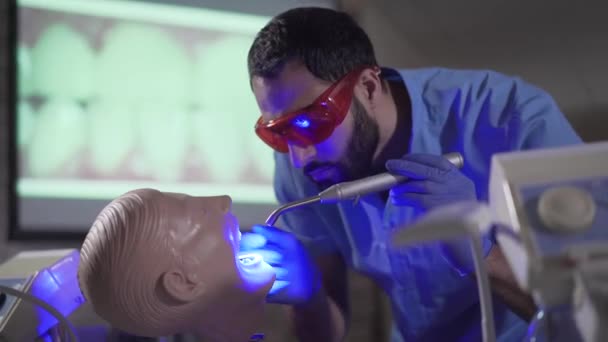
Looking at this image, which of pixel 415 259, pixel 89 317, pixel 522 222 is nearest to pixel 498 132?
pixel 415 259

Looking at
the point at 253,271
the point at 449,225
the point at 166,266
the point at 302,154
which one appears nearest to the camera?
the point at 449,225

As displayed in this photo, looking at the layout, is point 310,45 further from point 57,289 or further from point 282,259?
point 57,289

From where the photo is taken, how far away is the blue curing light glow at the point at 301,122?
120 cm

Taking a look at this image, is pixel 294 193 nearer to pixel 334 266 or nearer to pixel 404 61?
pixel 334 266

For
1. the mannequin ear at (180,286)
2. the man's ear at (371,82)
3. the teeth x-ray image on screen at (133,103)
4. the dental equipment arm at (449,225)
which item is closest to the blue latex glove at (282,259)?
the mannequin ear at (180,286)

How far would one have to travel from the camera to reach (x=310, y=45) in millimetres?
1276

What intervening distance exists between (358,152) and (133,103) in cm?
93

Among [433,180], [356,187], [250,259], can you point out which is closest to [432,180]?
[433,180]

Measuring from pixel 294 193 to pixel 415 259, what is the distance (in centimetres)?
36

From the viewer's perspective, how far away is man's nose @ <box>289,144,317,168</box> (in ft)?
4.29

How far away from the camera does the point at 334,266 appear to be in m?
1.64

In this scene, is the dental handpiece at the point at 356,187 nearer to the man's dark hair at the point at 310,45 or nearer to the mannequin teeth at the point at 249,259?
the mannequin teeth at the point at 249,259

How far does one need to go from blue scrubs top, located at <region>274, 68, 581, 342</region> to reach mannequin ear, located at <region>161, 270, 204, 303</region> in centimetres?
53

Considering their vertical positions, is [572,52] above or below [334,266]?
above
